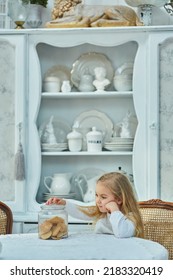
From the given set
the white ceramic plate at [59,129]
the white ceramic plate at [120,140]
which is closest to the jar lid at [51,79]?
the white ceramic plate at [59,129]

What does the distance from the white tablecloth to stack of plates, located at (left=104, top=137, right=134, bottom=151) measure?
127 centimetres

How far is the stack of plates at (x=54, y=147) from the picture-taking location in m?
3.28

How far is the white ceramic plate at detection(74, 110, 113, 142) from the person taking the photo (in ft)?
10.9

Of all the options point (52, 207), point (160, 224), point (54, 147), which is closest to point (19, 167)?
point (54, 147)

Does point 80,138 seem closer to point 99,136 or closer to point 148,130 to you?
point 99,136

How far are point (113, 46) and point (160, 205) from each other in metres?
1.13

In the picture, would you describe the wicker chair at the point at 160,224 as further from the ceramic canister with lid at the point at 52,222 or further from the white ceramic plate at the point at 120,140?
the white ceramic plate at the point at 120,140

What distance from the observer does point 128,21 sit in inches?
126

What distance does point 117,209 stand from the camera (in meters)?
1.97

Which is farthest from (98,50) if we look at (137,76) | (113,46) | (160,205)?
(160,205)

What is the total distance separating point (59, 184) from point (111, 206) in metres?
1.34

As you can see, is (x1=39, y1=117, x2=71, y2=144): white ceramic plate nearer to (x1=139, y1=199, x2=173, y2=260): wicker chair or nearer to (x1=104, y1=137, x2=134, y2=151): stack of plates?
(x1=104, y1=137, x2=134, y2=151): stack of plates

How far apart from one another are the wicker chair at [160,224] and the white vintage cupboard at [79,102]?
62cm

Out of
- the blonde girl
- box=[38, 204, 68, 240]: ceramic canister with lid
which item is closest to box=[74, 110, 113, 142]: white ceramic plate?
the blonde girl
